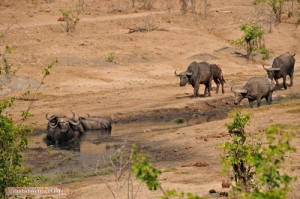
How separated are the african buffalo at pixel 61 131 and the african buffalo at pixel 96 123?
812mm

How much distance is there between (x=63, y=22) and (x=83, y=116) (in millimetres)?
17342

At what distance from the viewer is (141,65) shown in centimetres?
3331

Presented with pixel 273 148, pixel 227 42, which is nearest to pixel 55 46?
pixel 227 42

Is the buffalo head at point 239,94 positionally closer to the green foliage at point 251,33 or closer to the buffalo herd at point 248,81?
the buffalo herd at point 248,81

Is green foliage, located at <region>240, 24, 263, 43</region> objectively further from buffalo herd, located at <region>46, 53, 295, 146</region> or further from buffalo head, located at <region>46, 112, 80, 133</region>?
buffalo head, located at <region>46, 112, 80, 133</region>

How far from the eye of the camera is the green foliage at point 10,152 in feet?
36.8

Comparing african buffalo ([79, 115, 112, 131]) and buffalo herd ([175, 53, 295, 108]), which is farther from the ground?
buffalo herd ([175, 53, 295, 108])

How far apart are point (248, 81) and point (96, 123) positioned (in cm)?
586

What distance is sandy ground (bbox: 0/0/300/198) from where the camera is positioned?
19.2 metres

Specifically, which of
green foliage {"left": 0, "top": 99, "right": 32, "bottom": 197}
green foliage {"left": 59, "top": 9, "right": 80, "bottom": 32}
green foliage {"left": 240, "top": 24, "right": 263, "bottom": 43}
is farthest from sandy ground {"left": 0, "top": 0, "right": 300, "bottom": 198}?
green foliage {"left": 0, "top": 99, "right": 32, "bottom": 197}

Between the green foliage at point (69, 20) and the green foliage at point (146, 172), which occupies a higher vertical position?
the green foliage at point (146, 172)

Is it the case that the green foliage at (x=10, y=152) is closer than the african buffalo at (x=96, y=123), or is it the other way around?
the green foliage at (x=10, y=152)

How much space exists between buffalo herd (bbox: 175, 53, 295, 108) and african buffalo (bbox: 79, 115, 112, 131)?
4.82 meters

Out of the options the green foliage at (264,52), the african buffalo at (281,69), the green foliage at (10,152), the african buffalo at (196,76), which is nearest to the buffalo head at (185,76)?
the african buffalo at (196,76)
